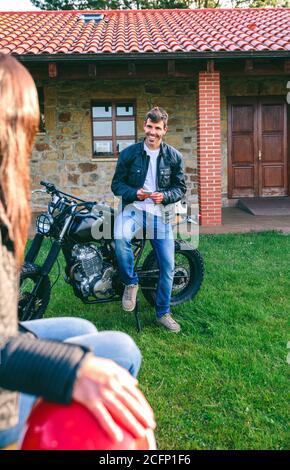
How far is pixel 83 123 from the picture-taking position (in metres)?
12.6

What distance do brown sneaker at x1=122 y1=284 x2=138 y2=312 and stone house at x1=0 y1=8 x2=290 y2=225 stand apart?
6.09 m

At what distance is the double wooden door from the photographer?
43.1 ft

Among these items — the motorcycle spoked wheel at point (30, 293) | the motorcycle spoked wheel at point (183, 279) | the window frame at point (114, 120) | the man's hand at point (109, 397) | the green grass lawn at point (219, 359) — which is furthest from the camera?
the window frame at point (114, 120)

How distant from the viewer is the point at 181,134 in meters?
12.7

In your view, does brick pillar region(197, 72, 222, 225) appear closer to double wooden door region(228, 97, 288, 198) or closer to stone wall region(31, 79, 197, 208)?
stone wall region(31, 79, 197, 208)

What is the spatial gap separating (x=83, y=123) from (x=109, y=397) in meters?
12.0

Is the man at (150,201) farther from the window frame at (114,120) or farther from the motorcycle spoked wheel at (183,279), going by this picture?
the window frame at (114,120)

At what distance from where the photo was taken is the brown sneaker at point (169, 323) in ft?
13.8

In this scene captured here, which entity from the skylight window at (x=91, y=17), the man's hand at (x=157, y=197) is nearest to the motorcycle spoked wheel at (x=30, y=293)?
the man's hand at (x=157, y=197)

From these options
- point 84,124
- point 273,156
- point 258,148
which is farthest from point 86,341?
point 273,156

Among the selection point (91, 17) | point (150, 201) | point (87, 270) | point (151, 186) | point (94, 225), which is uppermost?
point (91, 17)

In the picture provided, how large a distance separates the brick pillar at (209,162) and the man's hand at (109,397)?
354 inches

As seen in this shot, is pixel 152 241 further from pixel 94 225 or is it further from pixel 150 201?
pixel 94 225

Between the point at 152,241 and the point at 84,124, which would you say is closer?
the point at 152,241
